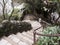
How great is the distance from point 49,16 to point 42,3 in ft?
3.90

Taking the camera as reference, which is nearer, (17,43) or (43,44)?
(43,44)

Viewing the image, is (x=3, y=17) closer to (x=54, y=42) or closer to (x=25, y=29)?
(x=25, y=29)

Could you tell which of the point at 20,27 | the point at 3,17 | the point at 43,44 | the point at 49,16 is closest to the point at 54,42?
the point at 43,44

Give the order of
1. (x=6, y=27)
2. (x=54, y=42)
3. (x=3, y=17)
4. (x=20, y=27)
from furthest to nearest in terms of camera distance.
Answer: (x=3, y=17)
(x=20, y=27)
(x=6, y=27)
(x=54, y=42)

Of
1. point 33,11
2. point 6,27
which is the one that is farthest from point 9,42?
point 33,11

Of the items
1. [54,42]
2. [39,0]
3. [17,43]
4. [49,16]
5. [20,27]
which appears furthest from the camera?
[49,16]

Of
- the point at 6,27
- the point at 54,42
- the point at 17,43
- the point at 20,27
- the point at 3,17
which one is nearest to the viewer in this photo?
the point at 54,42

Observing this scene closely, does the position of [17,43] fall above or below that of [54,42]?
below

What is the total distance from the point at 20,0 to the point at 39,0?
1.13 m

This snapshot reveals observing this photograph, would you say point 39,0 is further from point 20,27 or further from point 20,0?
point 20,27

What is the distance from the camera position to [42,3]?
1047cm

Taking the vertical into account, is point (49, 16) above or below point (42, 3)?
below

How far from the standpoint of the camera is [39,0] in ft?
33.4

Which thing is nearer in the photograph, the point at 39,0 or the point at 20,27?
the point at 20,27
